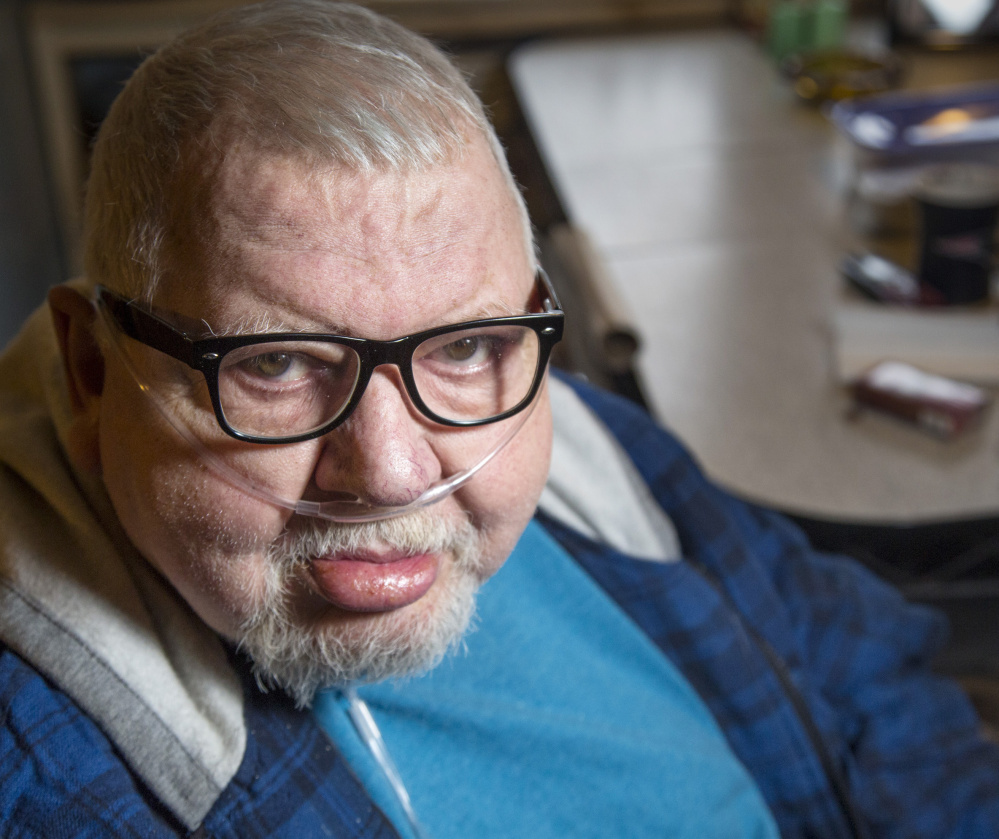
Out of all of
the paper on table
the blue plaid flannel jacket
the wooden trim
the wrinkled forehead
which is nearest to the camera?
the wrinkled forehead

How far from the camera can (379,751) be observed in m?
0.85

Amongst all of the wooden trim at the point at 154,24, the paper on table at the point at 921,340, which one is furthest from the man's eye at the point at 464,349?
the wooden trim at the point at 154,24

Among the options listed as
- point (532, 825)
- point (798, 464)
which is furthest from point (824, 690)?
point (532, 825)

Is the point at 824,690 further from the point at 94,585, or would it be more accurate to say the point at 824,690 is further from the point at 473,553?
the point at 94,585

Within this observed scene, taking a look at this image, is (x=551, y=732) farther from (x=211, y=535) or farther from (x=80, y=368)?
(x=80, y=368)

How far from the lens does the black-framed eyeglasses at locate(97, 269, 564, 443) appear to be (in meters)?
0.64

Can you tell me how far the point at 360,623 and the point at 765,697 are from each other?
55 centimetres

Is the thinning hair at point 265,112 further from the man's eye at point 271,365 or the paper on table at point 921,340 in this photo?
the paper on table at point 921,340

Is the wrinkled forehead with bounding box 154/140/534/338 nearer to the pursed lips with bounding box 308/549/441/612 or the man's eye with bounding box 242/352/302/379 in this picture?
the man's eye with bounding box 242/352/302/379

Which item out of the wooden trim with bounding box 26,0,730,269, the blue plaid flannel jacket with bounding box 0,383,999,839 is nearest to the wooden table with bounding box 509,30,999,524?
the blue plaid flannel jacket with bounding box 0,383,999,839

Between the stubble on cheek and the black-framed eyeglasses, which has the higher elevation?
the black-framed eyeglasses

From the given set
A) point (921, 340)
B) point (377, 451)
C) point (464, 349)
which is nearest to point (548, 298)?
point (464, 349)

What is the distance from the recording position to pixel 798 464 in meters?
1.38

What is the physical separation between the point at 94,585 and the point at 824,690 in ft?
2.85
